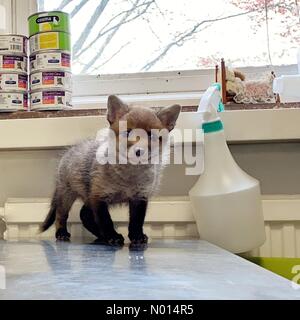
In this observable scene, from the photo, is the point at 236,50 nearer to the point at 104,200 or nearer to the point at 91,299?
the point at 104,200

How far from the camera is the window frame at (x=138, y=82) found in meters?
1.17

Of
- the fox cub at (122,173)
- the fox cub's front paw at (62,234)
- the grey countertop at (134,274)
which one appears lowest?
the fox cub's front paw at (62,234)

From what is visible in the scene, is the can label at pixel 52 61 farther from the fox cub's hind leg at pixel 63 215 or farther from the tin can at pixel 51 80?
the fox cub's hind leg at pixel 63 215

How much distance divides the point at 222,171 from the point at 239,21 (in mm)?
518

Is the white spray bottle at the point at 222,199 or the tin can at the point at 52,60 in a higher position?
the tin can at the point at 52,60

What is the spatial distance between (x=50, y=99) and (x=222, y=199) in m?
0.43

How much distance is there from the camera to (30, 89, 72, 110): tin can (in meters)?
1.02

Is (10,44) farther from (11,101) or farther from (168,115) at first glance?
(168,115)

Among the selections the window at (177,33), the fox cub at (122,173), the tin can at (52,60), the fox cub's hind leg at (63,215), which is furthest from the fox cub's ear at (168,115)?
the window at (177,33)

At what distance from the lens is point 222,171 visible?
2.79 feet

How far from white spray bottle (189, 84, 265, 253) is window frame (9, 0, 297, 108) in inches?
12.0

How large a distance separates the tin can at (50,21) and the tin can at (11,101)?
139 millimetres

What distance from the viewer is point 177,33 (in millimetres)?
1214
